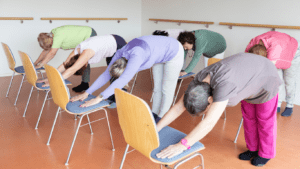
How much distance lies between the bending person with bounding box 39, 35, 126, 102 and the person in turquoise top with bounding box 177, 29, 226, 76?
83 centimetres

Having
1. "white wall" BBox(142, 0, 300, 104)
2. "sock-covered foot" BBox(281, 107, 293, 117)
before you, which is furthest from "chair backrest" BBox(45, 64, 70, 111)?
"white wall" BBox(142, 0, 300, 104)

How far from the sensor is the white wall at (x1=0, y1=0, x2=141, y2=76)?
464cm

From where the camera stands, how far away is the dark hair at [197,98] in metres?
1.24

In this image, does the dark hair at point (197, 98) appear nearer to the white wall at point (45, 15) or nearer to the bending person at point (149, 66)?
the bending person at point (149, 66)

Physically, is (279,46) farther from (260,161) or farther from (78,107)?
(78,107)

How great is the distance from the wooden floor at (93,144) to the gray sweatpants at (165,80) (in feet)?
1.22

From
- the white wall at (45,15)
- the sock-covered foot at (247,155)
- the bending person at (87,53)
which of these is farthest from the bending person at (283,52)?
the white wall at (45,15)

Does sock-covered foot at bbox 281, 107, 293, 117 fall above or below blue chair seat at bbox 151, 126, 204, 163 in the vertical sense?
below

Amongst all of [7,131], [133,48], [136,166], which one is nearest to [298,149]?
[136,166]

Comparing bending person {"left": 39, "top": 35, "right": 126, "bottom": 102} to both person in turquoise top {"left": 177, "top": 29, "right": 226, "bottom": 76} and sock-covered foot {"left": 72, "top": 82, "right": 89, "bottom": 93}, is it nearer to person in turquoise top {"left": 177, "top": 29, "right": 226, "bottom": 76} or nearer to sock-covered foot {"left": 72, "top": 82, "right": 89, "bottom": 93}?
person in turquoise top {"left": 177, "top": 29, "right": 226, "bottom": 76}

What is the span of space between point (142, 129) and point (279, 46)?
1.96 m

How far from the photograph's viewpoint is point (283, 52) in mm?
2766

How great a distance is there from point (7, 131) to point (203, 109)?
231cm

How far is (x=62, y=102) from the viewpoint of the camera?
6.71 ft
